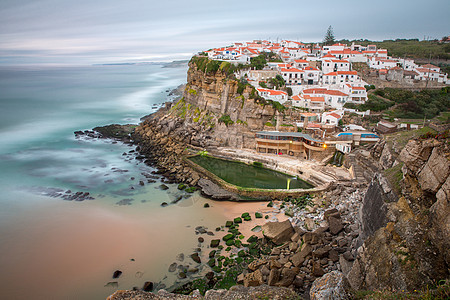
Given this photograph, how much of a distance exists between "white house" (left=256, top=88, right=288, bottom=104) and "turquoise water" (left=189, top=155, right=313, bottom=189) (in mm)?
9412

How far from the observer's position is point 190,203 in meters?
18.9

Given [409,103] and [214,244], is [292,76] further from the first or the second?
[214,244]

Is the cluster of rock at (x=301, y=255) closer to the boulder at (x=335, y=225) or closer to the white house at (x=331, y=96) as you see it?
the boulder at (x=335, y=225)

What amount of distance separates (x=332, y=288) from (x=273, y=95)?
1015 inches

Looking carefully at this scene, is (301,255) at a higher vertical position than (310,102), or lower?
lower

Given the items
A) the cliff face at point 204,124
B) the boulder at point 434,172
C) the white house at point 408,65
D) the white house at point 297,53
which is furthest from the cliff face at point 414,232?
the white house at point 297,53

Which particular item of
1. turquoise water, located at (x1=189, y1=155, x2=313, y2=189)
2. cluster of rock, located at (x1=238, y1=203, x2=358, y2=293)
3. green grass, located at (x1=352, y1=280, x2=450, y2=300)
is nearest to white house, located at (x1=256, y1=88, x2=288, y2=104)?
turquoise water, located at (x1=189, y1=155, x2=313, y2=189)

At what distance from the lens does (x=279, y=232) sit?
46.1 ft

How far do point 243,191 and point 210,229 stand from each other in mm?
5017

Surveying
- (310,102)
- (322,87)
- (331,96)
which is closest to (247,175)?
(310,102)

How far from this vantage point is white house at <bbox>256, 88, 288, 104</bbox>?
31406mm

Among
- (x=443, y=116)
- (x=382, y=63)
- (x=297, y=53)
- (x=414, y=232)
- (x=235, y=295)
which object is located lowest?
(x=235, y=295)

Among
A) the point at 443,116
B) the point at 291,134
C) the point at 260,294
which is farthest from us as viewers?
the point at 443,116

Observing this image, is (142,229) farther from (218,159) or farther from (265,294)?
(218,159)
